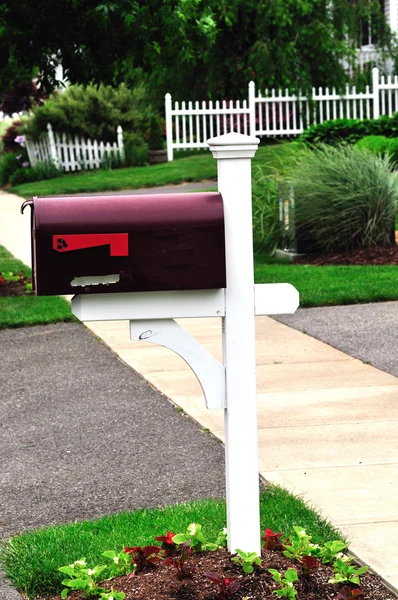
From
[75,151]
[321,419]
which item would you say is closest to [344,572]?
[321,419]

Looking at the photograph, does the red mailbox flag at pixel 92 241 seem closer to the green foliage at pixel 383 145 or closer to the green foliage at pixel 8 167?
the green foliage at pixel 383 145

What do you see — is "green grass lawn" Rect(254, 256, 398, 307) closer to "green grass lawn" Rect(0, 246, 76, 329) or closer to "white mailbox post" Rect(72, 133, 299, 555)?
"green grass lawn" Rect(0, 246, 76, 329)

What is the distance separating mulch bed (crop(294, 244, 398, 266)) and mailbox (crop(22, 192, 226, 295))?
9.31 m

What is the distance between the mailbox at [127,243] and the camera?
3.25 metres

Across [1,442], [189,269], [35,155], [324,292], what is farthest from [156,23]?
[35,155]

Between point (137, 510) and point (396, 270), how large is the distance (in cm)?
745

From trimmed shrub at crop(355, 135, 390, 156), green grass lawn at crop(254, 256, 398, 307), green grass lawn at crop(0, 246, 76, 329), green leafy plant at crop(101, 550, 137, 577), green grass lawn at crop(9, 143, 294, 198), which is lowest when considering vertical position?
green grass lawn at crop(0, 246, 76, 329)

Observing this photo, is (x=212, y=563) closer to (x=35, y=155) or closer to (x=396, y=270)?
(x=396, y=270)

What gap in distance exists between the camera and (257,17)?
28.5 meters

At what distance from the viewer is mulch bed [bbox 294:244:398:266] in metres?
12.5

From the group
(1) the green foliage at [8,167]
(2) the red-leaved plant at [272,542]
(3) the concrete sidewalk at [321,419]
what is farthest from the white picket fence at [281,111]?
(2) the red-leaved plant at [272,542]

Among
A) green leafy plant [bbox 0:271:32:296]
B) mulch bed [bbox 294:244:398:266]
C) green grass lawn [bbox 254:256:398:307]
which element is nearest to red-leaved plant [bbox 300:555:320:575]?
green grass lawn [bbox 254:256:398:307]

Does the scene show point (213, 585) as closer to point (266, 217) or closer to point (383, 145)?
point (266, 217)

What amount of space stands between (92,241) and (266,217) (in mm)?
10648
